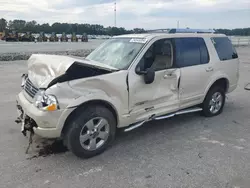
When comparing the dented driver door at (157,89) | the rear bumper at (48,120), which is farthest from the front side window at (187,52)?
the rear bumper at (48,120)

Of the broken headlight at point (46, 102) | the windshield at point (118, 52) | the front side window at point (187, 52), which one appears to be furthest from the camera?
the front side window at point (187, 52)

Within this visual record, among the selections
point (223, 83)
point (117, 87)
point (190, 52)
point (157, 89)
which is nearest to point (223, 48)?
point (223, 83)

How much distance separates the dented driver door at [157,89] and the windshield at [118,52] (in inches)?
7.5

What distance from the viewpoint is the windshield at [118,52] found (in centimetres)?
396

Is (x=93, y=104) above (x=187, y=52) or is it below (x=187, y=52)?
below

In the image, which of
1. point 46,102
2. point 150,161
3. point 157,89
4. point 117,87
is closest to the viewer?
point 46,102

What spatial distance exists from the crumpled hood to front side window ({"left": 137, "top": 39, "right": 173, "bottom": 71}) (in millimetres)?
576

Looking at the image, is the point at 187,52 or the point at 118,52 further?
the point at 187,52

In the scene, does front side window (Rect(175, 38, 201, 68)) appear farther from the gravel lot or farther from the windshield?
the gravel lot

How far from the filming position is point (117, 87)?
3609 millimetres

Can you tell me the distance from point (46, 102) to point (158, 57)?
209cm

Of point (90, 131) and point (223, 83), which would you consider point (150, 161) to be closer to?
point (90, 131)

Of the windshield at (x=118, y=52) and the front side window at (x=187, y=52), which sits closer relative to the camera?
the windshield at (x=118, y=52)

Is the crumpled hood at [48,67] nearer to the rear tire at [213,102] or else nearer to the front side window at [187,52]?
the front side window at [187,52]
